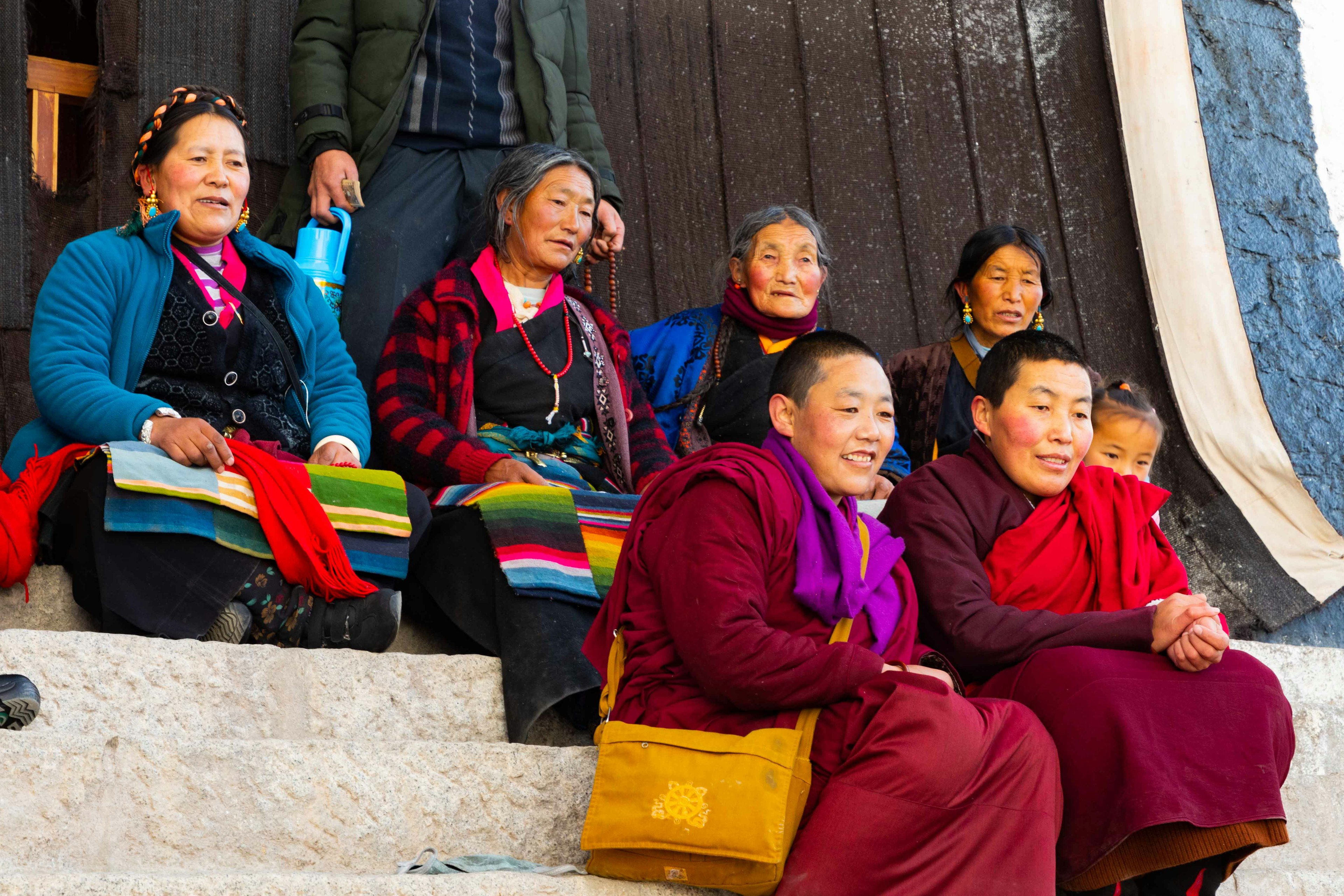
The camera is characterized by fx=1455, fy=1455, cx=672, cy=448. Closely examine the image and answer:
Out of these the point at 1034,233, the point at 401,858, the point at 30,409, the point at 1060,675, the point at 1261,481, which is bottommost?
the point at 401,858

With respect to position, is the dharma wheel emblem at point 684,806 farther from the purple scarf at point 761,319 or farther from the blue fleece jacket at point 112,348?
the purple scarf at point 761,319

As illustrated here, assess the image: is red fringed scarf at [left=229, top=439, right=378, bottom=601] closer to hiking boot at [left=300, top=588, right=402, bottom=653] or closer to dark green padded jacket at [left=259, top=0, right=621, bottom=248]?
hiking boot at [left=300, top=588, right=402, bottom=653]

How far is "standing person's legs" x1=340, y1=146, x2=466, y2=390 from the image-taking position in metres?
3.25

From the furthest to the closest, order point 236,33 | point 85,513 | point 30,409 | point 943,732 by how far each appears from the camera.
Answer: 1. point 236,33
2. point 30,409
3. point 85,513
4. point 943,732

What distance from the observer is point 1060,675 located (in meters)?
1.97

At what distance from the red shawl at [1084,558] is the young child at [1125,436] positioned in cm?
50

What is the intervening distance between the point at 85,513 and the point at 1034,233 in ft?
9.58

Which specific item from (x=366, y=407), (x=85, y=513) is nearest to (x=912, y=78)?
(x=366, y=407)

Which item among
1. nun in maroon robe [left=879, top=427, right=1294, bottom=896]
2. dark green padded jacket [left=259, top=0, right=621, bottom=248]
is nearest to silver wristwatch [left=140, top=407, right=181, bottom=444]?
dark green padded jacket [left=259, top=0, right=621, bottom=248]

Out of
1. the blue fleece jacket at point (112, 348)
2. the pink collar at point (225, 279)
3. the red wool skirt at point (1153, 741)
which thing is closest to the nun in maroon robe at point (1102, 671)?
the red wool skirt at point (1153, 741)

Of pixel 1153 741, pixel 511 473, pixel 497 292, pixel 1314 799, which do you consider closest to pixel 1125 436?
pixel 1314 799

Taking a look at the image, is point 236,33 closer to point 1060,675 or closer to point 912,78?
point 912,78

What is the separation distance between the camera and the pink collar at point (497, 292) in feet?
9.89

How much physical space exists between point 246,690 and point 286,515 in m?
0.38
